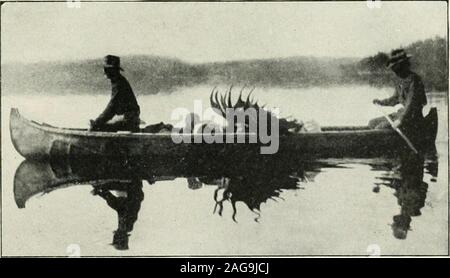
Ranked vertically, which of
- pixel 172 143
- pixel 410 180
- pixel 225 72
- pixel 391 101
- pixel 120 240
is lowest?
pixel 120 240

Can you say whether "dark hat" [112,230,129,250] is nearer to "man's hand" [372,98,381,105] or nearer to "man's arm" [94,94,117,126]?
"man's arm" [94,94,117,126]

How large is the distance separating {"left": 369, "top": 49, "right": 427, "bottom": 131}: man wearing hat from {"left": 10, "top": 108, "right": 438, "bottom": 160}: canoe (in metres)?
0.06

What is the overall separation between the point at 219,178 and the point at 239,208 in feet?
0.71

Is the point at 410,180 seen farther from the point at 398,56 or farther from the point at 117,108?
the point at 117,108


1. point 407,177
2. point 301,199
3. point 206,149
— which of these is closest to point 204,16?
point 206,149

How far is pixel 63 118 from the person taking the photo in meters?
2.77

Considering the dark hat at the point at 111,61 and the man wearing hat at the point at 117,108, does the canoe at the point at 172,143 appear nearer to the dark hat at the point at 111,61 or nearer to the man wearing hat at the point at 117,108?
the man wearing hat at the point at 117,108

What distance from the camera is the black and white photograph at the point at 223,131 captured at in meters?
2.74

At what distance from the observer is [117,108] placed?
275 cm

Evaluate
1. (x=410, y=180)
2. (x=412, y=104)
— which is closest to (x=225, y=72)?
(x=412, y=104)

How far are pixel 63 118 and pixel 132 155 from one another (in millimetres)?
479

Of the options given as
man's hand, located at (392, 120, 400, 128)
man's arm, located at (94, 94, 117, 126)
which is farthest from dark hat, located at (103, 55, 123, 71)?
man's hand, located at (392, 120, 400, 128)

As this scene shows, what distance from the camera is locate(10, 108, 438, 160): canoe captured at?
2727mm

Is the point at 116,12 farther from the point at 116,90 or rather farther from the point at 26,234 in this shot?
the point at 26,234
